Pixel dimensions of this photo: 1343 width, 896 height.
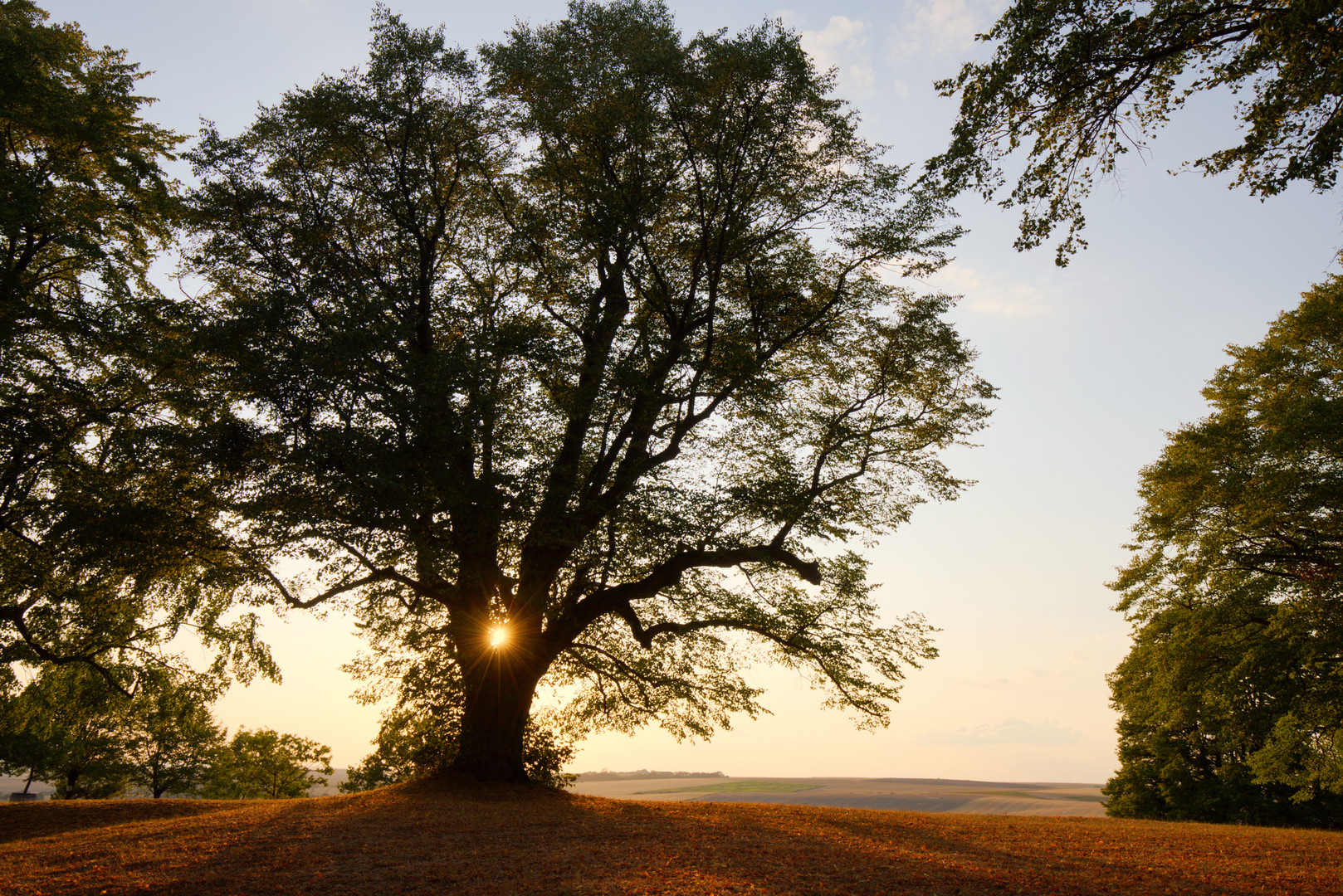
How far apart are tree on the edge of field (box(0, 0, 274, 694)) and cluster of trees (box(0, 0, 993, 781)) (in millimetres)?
89

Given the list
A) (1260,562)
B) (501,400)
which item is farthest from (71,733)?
(1260,562)

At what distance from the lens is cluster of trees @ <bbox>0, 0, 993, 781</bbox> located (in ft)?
48.4

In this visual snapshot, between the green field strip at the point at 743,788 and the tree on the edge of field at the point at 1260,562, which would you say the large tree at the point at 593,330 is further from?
the green field strip at the point at 743,788

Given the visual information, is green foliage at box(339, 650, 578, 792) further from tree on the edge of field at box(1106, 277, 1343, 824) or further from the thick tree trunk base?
tree on the edge of field at box(1106, 277, 1343, 824)

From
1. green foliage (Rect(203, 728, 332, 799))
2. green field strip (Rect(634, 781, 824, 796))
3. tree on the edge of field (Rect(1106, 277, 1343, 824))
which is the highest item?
tree on the edge of field (Rect(1106, 277, 1343, 824))

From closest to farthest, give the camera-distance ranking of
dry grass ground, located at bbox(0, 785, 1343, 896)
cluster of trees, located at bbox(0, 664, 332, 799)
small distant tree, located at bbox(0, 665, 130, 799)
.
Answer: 1. dry grass ground, located at bbox(0, 785, 1343, 896)
2. small distant tree, located at bbox(0, 665, 130, 799)
3. cluster of trees, located at bbox(0, 664, 332, 799)

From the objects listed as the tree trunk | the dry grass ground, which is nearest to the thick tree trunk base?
the tree trunk

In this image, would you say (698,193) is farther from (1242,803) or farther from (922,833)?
(1242,803)

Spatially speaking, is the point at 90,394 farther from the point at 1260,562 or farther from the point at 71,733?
the point at 1260,562

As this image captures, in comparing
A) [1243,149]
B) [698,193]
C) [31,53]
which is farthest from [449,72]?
[1243,149]

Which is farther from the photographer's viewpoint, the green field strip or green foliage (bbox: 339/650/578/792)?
the green field strip

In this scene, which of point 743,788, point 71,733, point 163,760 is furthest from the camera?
point 743,788

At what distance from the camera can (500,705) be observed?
18.0 metres

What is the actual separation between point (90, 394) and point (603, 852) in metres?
15.3
